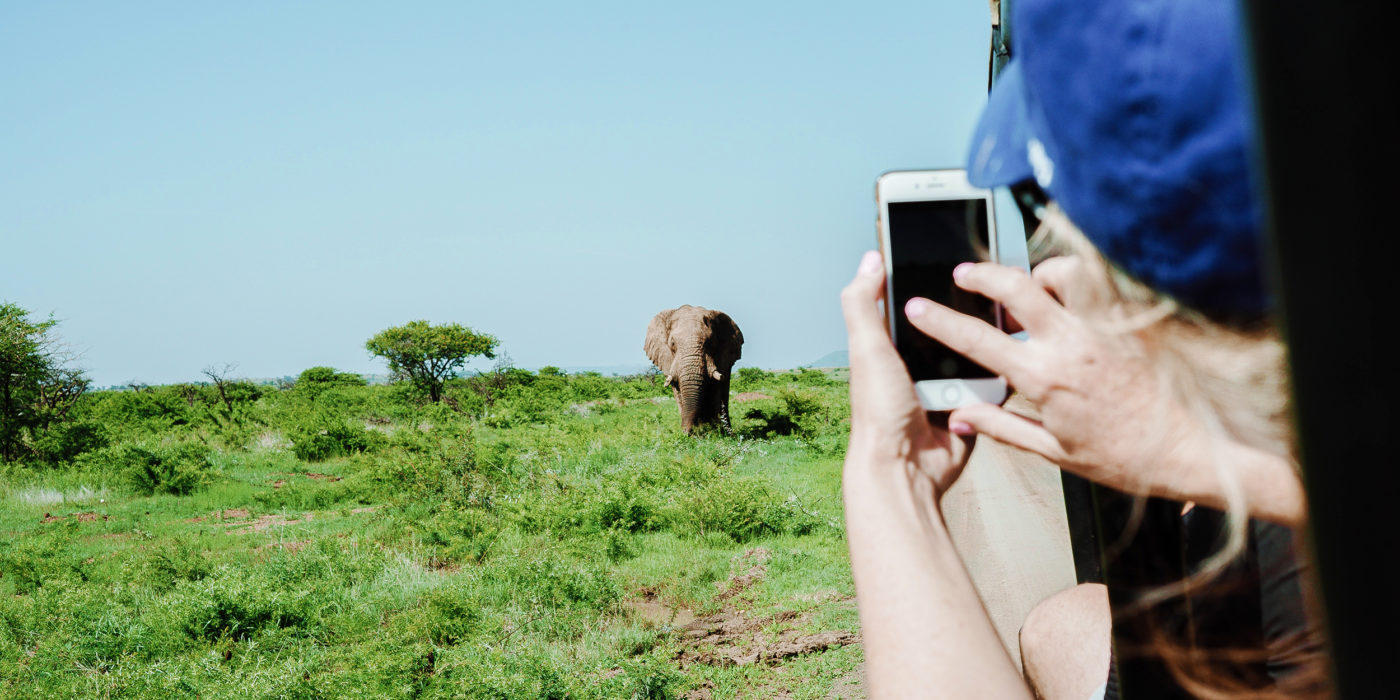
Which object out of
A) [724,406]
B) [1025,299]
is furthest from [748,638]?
[724,406]

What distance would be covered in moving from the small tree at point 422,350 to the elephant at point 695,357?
1588cm

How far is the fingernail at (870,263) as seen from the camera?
3.70ft

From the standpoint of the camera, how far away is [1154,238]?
23.4 inches

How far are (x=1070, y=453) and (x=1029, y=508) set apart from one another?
20.2 feet

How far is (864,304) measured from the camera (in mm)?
1096

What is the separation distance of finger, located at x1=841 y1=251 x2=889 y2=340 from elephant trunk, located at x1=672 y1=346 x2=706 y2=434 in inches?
544

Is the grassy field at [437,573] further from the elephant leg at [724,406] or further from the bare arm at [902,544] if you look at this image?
the bare arm at [902,544]

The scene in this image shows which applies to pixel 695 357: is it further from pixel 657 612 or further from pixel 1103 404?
pixel 1103 404

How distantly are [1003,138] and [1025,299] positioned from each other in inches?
6.9

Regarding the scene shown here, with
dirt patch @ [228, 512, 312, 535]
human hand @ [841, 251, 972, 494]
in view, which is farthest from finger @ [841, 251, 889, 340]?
dirt patch @ [228, 512, 312, 535]

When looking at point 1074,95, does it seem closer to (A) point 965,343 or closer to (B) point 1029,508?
(A) point 965,343

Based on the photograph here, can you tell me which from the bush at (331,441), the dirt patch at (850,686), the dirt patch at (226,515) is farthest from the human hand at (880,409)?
the bush at (331,441)

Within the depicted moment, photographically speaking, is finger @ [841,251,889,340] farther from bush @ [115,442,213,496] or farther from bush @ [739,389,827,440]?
bush @ [739,389,827,440]

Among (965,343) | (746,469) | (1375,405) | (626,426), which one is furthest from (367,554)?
(626,426)
